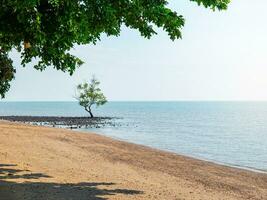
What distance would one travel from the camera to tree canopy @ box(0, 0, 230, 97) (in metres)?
10.2

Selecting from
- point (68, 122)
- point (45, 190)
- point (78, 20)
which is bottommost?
point (68, 122)

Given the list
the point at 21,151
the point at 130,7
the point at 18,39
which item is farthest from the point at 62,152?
the point at 130,7

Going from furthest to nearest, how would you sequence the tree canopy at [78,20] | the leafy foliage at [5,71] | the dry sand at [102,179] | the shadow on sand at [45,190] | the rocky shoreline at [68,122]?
the rocky shoreline at [68,122], the leafy foliage at [5,71], the dry sand at [102,179], the shadow on sand at [45,190], the tree canopy at [78,20]

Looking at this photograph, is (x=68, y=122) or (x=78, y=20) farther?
(x=68, y=122)

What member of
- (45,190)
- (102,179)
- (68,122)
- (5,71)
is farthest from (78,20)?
(68,122)

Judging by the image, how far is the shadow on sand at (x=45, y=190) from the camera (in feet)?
48.8

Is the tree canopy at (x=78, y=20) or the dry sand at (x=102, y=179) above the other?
the tree canopy at (x=78, y=20)

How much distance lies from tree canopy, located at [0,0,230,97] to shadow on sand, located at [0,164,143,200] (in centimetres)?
562

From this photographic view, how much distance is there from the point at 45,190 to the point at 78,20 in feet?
25.9

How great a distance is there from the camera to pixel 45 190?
1593 cm

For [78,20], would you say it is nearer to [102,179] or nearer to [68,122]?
[102,179]

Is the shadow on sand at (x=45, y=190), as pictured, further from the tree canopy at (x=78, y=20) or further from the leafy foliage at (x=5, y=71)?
the leafy foliage at (x=5, y=71)

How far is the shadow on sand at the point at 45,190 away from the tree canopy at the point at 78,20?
221 inches

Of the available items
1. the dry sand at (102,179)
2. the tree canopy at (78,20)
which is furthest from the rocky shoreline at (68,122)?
the tree canopy at (78,20)
